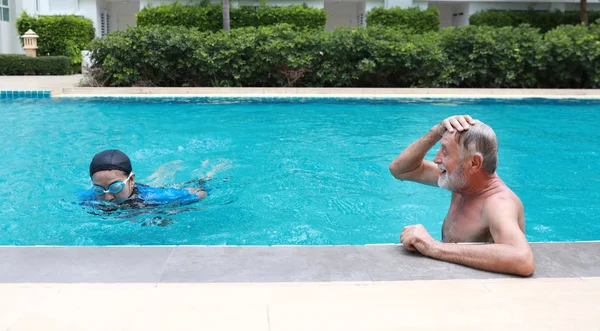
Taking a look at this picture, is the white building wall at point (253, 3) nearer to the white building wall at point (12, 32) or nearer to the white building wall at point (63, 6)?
the white building wall at point (63, 6)

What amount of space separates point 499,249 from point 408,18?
2477 centimetres

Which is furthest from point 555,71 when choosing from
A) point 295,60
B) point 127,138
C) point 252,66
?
point 127,138

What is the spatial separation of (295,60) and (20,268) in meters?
12.9

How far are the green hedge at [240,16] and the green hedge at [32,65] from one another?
4.04 metres

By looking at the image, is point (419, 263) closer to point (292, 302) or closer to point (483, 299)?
point (483, 299)

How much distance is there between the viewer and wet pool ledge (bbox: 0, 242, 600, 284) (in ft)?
8.85

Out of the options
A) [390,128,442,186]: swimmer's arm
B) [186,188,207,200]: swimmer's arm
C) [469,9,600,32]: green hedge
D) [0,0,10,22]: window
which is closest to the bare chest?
[390,128,442,186]: swimmer's arm

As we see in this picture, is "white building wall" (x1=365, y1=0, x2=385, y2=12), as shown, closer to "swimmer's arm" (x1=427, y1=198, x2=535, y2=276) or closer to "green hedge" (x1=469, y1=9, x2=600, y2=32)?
"green hedge" (x1=469, y1=9, x2=600, y2=32)

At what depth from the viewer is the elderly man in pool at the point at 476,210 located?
2793 millimetres

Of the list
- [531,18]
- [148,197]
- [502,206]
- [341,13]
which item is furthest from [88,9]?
[502,206]

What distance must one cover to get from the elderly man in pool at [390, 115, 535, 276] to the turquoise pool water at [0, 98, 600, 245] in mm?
2405

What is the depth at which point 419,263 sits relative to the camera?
2938mm

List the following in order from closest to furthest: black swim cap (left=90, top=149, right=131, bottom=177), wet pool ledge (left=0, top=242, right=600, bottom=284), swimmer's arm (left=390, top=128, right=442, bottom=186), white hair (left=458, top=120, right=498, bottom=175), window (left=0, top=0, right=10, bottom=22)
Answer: wet pool ledge (left=0, top=242, right=600, bottom=284) < white hair (left=458, top=120, right=498, bottom=175) < swimmer's arm (left=390, top=128, right=442, bottom=186) < black swim cap (left=90, top=149, right=131, bottom=177) < window (left=0, top=0, right=10, bottom=22)

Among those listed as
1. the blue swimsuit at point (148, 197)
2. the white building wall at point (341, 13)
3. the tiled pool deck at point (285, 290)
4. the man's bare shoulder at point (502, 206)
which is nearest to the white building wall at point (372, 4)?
the white building wall at point (341, 13)
